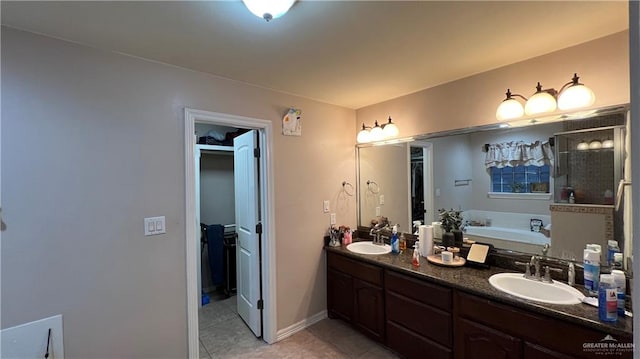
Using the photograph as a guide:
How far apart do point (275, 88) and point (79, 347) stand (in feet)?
7.72

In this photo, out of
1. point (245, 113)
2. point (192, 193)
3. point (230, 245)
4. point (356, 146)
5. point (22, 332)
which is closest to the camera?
point (22, 332)

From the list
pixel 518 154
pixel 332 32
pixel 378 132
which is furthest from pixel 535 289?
pixel 332 32

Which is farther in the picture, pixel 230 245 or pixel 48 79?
pixel 230 245

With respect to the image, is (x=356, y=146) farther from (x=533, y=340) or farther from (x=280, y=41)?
(x=533, y=340)

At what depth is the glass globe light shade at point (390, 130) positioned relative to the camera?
116 inches

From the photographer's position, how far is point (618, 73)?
1.74m

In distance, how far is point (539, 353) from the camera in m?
1.63

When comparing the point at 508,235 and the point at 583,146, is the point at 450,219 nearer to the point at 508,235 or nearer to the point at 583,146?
the point at 508,235

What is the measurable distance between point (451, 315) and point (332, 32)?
2049 mm

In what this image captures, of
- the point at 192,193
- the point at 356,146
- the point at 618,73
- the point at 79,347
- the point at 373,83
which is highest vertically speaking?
the point at 373,83

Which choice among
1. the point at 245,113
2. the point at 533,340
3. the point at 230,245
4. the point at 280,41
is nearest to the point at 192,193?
the point at 245,113

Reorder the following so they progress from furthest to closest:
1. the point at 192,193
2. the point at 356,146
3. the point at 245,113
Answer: the point at 356,146 → the point at 245,113 → the point at 192,193

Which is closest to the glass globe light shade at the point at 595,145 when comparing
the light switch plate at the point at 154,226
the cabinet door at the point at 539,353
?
the cabinet door at the point at 539,353

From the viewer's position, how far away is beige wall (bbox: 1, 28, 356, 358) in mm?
1627
